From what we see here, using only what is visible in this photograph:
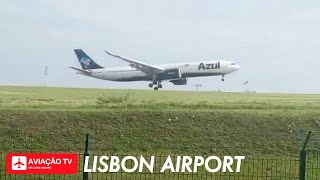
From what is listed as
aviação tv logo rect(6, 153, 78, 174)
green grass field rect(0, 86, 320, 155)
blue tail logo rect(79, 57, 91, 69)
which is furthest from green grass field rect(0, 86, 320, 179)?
blue tail logo rect(79, 57, 91, 69)

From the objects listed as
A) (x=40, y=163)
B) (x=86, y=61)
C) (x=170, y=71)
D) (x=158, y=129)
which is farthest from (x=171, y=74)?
(x=40, y=163)

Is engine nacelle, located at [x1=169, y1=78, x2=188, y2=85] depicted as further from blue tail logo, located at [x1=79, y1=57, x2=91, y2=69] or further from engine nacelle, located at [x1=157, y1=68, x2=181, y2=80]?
blue tail logo, located at [x1=79, y1=57, x2=91, y2=69]

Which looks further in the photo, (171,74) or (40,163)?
(171,74)

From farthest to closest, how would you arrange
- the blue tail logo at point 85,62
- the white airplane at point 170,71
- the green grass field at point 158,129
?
the blue tail logo at point 85,62, the white airplane at point 170,71, the green grass field at point 158,129

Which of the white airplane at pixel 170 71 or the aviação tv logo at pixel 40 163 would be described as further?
the white airplane at pixel 170 71

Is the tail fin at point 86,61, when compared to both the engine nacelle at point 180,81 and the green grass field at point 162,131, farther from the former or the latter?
the green grass field at point 162,131

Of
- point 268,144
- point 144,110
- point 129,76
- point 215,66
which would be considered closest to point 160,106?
point 144,110

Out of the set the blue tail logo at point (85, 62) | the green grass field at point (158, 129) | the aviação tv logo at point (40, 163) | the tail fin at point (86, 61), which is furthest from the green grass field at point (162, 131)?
the blue tail logo at point (85, 62)

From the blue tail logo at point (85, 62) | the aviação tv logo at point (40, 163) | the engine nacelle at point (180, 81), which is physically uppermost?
the blue tail logo at point (85, 62)

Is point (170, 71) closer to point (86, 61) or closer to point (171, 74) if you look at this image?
point (171, 74)

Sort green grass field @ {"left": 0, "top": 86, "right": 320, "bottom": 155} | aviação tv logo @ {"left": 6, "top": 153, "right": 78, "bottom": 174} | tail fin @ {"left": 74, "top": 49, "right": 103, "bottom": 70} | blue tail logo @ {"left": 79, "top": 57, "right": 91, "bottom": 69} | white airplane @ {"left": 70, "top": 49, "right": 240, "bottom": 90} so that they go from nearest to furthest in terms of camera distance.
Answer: aviação tv logo @ {"left": 6, "top": 153, "right": 78, "bottom": 174} < green grass field @ {"left": 0, "top": 86, "right": 320, "bottom": 155} < white airplane @ {"left": 70, "top": 49, "right": 240, "bottom": 90} < tail fin @ {"left": 74, "top": 49, "right": 103, "bottom": 70} < blue tail logo @ {"left": 79, "top": 57, "right": 91, "bottom": 69}

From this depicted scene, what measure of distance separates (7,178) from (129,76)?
154ft

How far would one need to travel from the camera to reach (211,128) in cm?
1858

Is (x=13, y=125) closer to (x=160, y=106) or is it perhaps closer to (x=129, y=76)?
(x=160, y=106)
